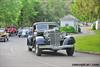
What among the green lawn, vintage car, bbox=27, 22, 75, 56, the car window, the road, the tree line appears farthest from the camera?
the tree line

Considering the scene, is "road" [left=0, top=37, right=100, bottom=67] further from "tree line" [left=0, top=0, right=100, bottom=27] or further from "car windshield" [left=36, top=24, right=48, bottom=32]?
"tree line" [left=0, top=0, right=100, bottom=27]

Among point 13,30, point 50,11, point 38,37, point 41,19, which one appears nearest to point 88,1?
point 50,11

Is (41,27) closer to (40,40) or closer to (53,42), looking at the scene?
(40,40)

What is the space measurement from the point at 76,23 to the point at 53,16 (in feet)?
134

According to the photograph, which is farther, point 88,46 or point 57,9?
point 57,9

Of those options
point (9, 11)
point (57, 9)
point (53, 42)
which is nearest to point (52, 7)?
point (57, 9)

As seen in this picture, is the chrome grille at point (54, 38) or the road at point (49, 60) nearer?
the road at point (49, 60)

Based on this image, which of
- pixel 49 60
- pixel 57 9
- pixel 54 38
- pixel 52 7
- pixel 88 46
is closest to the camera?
pixel 49 60

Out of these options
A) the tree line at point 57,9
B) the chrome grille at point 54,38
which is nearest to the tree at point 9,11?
the tree line at point 57,9

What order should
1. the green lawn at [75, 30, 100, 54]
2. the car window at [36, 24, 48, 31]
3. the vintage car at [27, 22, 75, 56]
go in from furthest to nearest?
the car window at [36, 24, 48, 31]
the green lawn at [75, 30, 100, 54]
the vintage car at [27, 22, 75, 56]

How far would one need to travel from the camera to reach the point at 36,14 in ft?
158

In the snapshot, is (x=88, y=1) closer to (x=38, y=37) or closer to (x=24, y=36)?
(x=38, y=37)

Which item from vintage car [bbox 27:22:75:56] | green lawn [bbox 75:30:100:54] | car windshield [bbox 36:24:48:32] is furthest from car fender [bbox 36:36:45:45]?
car windshield [bbox 36:24:48:32]

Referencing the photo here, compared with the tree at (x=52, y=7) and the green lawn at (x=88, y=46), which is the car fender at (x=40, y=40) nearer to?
the green lawn at (x=88, y=46)
